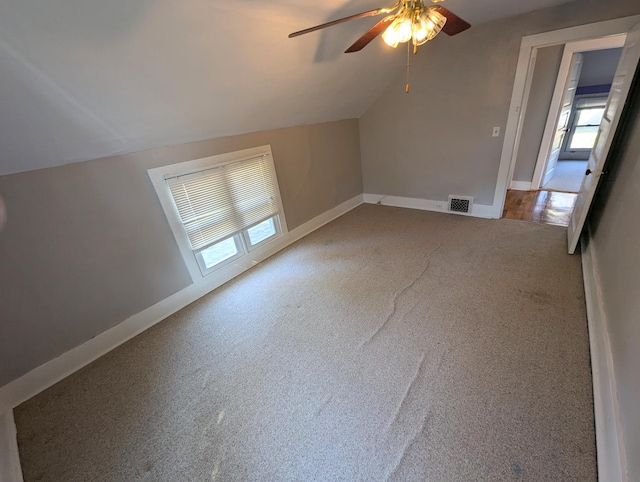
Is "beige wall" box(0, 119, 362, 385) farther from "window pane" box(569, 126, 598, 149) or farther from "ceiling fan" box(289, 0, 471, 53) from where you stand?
"window pane" box(569, 126, 598, 149)

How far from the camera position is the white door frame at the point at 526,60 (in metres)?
2.34

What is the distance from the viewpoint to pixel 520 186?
4336 mm

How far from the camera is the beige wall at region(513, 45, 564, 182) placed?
3580 millimetres

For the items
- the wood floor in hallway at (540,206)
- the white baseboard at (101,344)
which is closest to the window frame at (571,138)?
the wood floor in hallway at (540,206)

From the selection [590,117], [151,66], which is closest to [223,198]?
[151,66]

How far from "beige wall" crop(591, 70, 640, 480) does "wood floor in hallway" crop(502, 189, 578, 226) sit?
2.44 feet

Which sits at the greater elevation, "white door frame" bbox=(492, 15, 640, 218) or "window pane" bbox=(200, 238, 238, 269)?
"white door frame" bbox=(492, 15, 640, 218)

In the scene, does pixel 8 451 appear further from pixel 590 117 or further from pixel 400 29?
pixel 590 117

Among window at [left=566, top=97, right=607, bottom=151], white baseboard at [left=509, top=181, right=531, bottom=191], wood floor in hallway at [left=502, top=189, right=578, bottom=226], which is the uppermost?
window at [left=566, top=97, right=607, bottom=151]

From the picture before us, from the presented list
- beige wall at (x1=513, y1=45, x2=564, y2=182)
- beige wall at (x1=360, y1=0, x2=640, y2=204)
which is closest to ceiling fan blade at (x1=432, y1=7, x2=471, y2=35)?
beige wall at (x1=360, y1=0, x2=640, y2=204)

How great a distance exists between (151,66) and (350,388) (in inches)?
84.8

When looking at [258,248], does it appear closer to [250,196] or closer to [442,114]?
[250,196]

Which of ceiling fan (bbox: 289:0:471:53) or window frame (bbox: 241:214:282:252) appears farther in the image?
window frame (bbox: 241:214:282:252)

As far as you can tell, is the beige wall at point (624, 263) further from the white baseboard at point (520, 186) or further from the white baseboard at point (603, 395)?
the white baseboard at point (520, 186)
